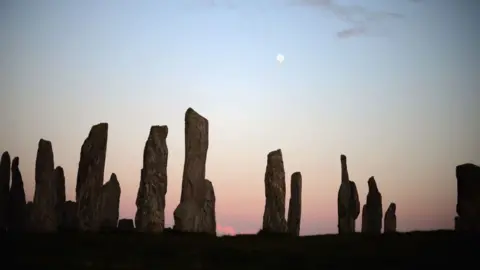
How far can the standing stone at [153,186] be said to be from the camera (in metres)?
27.4

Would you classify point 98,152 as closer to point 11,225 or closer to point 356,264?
point 11,225

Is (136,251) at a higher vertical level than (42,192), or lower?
lower

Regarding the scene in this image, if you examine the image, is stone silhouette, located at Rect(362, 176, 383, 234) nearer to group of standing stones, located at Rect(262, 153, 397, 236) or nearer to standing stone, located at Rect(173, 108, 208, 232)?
group of standing stones, located at Rect(262, 153, 397, 236)

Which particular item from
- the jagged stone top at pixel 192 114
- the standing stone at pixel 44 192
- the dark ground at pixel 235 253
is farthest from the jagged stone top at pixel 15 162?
the dark ground at pixel 235 253

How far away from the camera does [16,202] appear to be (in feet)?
114

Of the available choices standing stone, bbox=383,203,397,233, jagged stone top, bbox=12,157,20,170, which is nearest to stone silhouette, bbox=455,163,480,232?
standing stone, bbox=383,203,397,233

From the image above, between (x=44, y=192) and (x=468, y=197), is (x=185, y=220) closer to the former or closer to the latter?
(x=44, y=192)

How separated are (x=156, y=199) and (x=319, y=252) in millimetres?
11636

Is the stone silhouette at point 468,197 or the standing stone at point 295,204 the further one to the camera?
the standing stone at point 295,204

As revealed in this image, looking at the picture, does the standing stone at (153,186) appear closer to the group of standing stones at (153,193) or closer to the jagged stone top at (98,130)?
the group of standing stones at (153,193)

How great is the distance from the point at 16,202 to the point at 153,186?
11614 mm

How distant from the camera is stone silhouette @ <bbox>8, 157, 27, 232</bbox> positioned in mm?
34375

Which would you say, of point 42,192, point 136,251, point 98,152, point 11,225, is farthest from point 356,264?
point 11,225

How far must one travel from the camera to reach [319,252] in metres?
17.8
